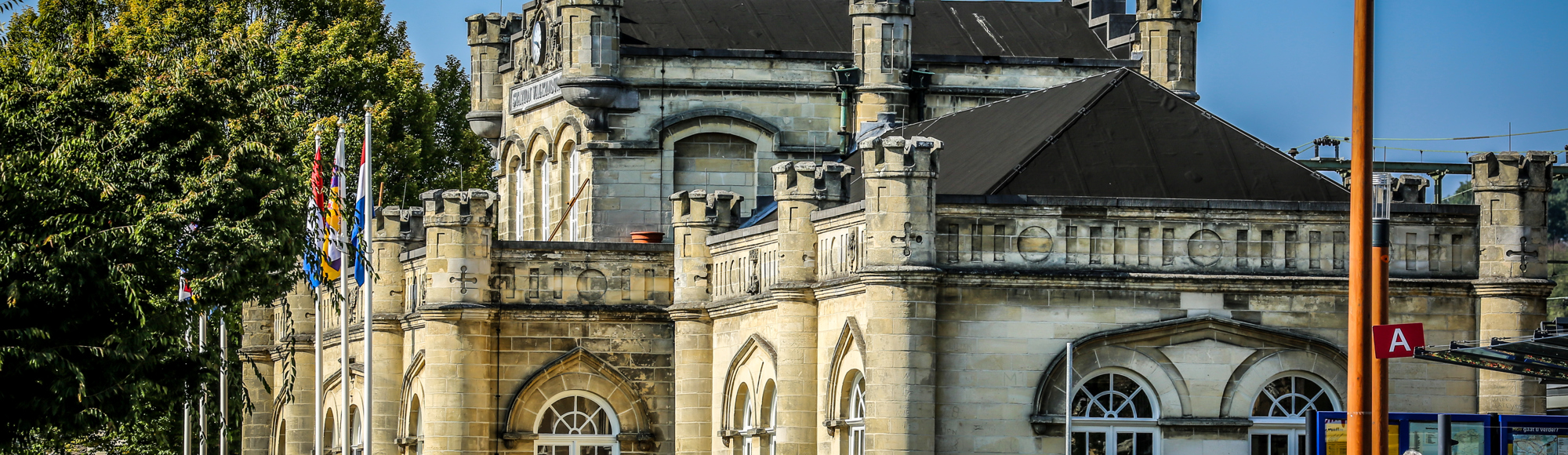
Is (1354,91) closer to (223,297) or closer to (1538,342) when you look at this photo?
(1538,342)

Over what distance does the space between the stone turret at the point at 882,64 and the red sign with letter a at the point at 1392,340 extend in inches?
839

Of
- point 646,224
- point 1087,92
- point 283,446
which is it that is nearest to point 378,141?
point 283,446

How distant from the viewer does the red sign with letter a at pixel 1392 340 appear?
71.9ft

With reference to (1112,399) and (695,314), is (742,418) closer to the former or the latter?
(695,314)

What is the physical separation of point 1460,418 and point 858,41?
19.7 meters

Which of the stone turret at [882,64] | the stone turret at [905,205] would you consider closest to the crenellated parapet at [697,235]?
the stone turret at [882,64]

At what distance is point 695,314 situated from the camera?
128 feet

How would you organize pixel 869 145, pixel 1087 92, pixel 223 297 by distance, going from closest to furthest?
pixel 223 297, pixel 869 145, pixel 1087 92

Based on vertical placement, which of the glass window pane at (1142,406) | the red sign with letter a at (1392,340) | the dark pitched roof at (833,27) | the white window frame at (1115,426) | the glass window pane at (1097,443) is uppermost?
the dark pitched roof at (833,27)

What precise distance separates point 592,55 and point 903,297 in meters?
14.0

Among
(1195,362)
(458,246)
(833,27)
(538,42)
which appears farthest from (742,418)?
(538,42)

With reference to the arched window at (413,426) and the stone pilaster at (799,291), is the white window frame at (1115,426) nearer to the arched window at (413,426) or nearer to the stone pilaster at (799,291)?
the stone pilaster at (799,291)

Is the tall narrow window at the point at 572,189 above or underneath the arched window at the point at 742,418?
above

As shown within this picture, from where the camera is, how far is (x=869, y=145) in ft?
101
